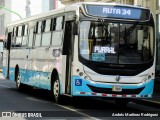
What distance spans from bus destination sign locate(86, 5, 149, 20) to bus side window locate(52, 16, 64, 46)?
5.42 feet

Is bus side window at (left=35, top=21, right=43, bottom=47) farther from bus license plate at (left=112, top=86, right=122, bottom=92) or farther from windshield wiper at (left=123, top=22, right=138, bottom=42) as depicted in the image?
bus license plate at (left=112, top=86, right=122, bottom=92)

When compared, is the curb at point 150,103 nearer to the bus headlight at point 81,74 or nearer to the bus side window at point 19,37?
the bus headlight at point 81,74

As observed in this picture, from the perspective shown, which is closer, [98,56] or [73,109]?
[98,56]

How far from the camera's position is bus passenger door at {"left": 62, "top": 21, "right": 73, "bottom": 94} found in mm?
15148

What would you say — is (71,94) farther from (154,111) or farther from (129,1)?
(129,1)

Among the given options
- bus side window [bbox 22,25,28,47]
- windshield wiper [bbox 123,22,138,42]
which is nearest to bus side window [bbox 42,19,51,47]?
bus side window [bbox 22,25,28,47]

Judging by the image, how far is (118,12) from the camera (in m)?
15.0

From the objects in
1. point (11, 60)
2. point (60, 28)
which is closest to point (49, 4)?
point (11, 60)

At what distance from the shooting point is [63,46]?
15.6 metres

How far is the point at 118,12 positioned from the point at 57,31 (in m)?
2.49

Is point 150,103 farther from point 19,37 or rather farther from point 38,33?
point 19,37

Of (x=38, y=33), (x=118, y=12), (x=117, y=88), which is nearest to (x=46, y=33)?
(x=38, y=33)

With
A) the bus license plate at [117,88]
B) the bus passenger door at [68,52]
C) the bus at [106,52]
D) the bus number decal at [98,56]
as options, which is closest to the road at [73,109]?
the bus at [106,52]

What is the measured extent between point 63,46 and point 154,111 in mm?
3389
